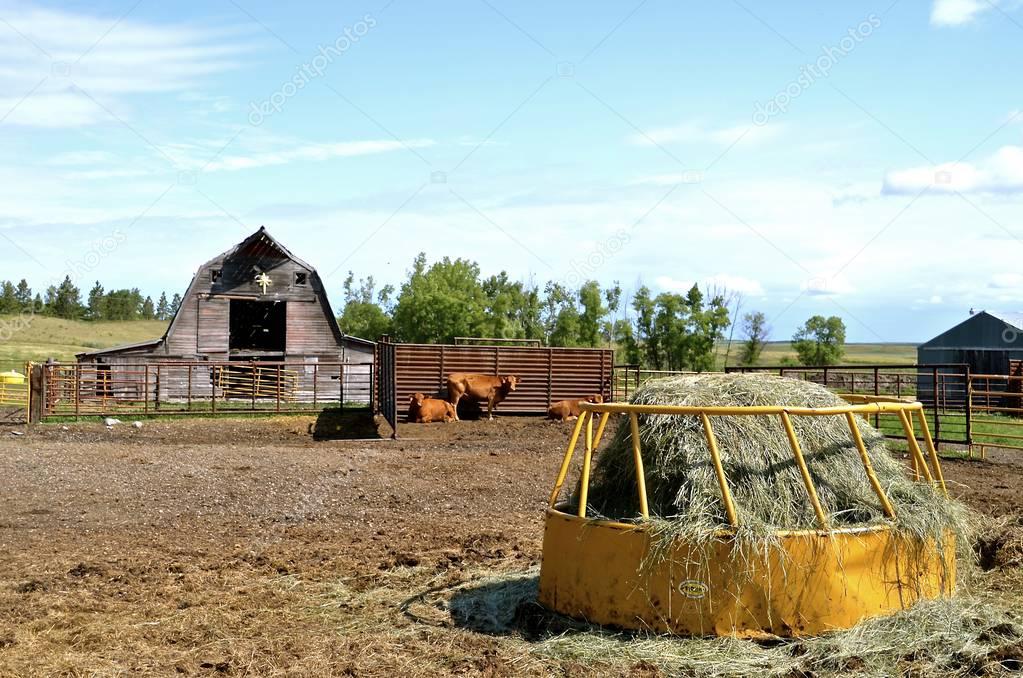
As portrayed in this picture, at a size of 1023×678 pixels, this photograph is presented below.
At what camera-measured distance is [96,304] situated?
117 m

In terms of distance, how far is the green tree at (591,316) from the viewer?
61000 millimetres

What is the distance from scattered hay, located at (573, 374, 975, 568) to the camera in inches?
215

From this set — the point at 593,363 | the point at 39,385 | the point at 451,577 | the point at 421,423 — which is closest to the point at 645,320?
the point at 593,363

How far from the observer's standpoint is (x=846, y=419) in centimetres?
614

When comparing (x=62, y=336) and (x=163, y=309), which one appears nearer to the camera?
(x=62, y=336)

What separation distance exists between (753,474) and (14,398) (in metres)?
35.8

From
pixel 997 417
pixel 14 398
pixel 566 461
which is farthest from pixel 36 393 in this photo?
pixel 997 417

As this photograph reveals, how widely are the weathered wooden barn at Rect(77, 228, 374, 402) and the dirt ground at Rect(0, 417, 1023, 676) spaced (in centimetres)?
1638

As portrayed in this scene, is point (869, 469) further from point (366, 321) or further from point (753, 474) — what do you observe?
point (366, 321)

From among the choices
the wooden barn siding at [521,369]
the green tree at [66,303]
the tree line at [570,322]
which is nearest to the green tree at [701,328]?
the tree line at [570,322]

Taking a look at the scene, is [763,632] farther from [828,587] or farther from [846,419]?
[846,419]

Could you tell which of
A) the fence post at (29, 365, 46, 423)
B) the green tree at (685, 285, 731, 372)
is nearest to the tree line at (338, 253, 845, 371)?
the green tree at (685, 285, 731, 372)

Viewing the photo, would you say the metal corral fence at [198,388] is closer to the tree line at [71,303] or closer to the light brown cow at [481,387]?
the light brown cow at [481,387]

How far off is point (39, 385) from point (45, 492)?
40.5ft
